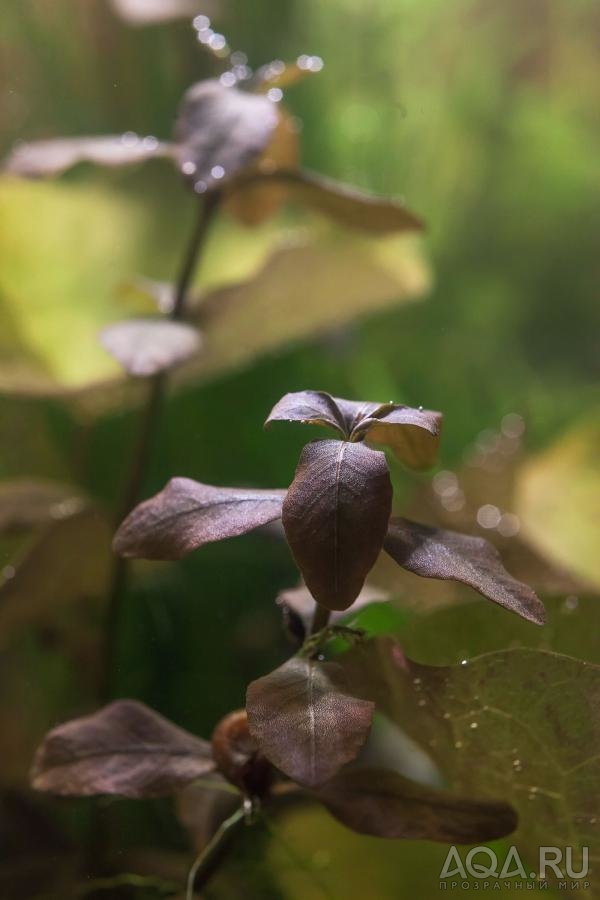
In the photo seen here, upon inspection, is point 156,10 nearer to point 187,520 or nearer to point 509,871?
point 187,520

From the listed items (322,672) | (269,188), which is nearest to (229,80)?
(269,188)

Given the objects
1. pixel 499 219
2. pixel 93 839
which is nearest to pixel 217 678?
pixel 93 839

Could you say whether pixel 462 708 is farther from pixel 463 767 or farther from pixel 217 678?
pixel 217 678

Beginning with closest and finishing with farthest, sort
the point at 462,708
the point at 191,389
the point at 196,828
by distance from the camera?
the point at 462,708
the point at 196,828
the point at 191,389

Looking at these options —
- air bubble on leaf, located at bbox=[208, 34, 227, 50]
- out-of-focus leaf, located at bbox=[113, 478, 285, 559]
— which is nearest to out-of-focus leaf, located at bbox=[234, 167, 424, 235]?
air bubble on leaf, located at bbox=[208, 34, 227, 50]

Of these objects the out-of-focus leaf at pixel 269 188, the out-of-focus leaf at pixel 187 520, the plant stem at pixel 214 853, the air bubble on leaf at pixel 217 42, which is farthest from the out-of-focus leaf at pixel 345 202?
the plant stem at pixel 214 853

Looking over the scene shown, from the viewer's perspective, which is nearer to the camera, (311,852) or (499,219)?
(311,852)
